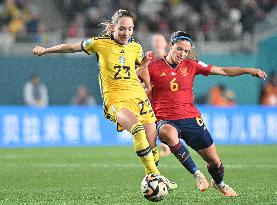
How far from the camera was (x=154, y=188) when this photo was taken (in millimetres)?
8992

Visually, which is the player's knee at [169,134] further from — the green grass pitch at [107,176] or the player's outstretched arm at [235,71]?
the player's outstretched arm at [235,71]

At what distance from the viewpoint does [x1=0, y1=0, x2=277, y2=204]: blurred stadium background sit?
1194 centimetres

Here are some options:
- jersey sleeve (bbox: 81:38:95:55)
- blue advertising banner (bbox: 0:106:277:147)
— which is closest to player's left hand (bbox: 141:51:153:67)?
jersey sleeve (bbox: 81:38:95:55)

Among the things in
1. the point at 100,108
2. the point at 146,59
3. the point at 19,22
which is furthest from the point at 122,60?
the point at 19,22

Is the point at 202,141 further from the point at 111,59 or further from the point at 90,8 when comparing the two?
the point at 90,8

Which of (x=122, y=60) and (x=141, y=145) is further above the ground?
(x=122, y=60)

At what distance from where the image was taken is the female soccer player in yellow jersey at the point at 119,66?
10.2 meters

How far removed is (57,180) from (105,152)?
7.06 metres

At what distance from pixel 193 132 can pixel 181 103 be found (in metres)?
0.43

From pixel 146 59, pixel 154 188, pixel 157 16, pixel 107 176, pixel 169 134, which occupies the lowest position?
→ pixel 107 176

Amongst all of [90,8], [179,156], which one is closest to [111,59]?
[179,156]

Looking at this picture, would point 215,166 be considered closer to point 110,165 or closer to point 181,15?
point 110,165

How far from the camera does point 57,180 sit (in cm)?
1267

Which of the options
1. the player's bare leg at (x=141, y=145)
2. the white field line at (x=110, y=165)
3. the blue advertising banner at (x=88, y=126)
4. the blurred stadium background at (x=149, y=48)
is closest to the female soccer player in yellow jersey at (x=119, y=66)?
the player's bare leg at (x=141, y=145)
